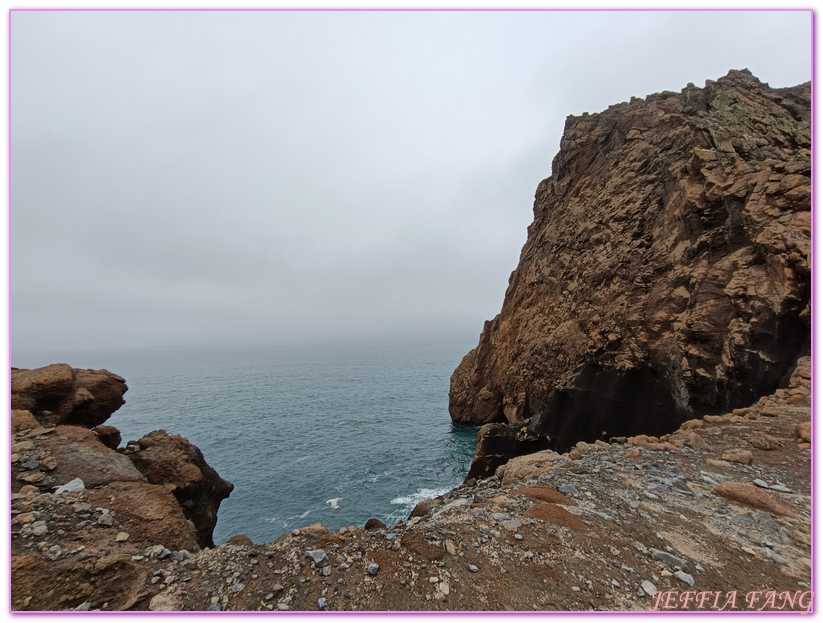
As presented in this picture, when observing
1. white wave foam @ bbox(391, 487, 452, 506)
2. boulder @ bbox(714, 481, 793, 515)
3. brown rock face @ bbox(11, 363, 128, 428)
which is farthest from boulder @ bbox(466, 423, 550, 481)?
brown rock face @ bbox(11, 363, 128, 428)

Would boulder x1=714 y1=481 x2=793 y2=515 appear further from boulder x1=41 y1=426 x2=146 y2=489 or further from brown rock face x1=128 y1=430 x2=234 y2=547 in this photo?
boulder x1=41 y1=426 x2=146 y2=489

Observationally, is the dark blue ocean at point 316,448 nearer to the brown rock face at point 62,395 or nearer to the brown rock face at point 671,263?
the brown rock face at point 671,263

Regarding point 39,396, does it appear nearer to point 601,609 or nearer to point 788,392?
point 601,609

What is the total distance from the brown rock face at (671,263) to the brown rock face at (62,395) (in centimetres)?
2262

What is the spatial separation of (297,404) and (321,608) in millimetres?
54394

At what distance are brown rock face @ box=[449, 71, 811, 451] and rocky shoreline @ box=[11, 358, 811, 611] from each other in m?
8.57

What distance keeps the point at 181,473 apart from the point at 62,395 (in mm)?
3605

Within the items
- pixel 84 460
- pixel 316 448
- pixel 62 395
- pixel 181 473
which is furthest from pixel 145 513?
pixel 316 448

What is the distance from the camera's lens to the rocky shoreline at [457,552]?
4.48 meters

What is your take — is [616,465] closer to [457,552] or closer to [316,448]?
[457,552]

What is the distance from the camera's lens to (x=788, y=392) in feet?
39.9

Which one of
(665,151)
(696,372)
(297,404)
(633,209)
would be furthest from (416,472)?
(297,404)

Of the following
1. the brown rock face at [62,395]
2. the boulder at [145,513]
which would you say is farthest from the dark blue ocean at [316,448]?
the boulder at [145,513]

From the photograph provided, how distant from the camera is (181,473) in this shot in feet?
30.8
